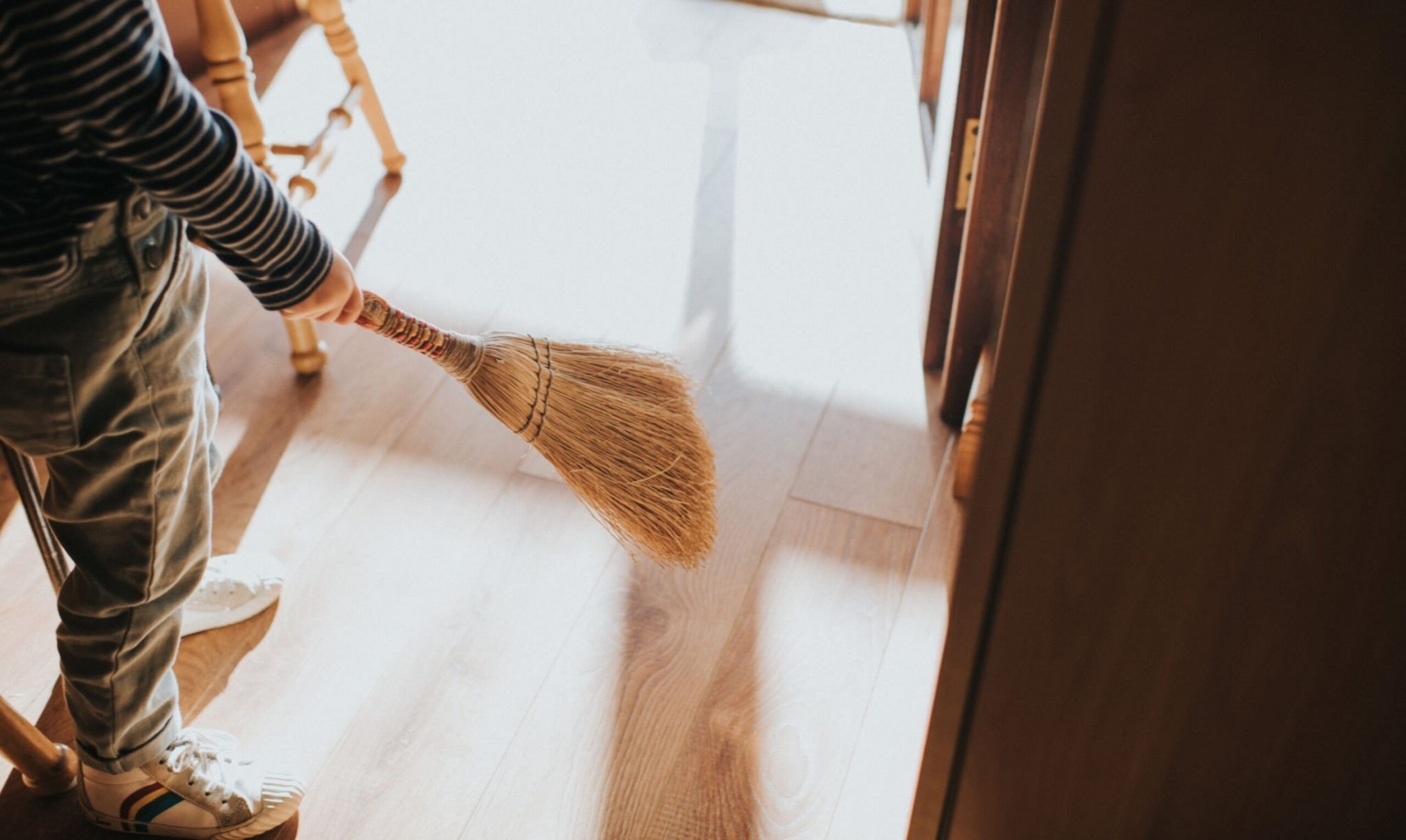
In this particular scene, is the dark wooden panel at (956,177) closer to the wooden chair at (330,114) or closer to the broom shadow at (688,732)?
the broom shadow at (688,732)

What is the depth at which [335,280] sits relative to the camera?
934 millimetres

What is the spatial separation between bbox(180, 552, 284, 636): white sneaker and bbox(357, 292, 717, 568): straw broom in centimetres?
43

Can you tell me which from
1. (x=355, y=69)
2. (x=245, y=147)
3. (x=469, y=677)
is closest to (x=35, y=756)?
(x=469, y=677)

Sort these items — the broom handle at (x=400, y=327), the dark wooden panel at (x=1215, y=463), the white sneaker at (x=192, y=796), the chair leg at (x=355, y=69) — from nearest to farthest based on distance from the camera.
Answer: the dark wooden panel at (x=1215, y=463) → the broom handle at (x=400, y=327) → the white sneaker at (x=192, y=796) → the chair leg at (x=355, y=69)

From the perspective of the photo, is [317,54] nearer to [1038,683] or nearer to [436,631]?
[436,631]

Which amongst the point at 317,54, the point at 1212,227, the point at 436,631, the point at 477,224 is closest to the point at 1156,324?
the point at 1212,227

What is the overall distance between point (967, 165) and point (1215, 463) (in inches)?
35.9

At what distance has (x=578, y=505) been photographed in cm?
Result: 153

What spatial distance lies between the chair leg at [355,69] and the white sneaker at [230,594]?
0.87 meters

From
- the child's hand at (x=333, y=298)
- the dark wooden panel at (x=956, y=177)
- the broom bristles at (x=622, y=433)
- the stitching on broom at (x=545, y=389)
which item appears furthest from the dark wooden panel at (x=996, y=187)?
the child's hand at (x=333, y=298)

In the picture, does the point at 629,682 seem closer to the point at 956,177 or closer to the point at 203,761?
the point at 203,761

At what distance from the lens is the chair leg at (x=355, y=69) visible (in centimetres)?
180

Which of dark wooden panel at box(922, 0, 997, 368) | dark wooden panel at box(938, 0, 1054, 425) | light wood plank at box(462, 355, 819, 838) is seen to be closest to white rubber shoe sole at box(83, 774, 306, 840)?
light wood plank at box(462, 355, 819, 838)

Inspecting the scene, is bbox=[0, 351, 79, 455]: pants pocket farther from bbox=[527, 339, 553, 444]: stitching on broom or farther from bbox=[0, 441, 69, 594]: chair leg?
bbox=[527, 339, 553, 444]: stitching on broom
